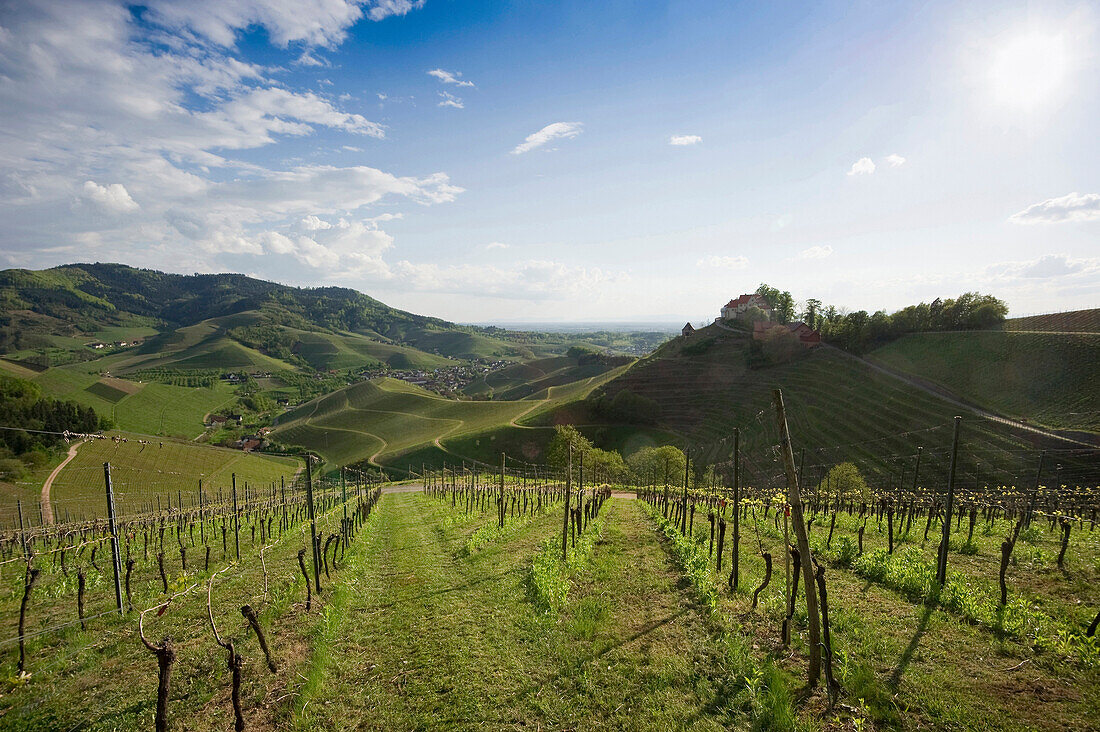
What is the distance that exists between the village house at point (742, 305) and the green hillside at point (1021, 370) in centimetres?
4368

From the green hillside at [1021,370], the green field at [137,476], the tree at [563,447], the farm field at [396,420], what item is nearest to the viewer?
the green hillside at [1021,370]

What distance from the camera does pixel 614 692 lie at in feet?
23.2

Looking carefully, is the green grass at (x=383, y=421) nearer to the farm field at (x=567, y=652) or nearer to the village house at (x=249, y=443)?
the village house at (x=249, y=443)

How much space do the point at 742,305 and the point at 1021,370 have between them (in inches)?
2523

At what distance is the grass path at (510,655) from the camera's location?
22.0 ft

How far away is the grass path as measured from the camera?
6.71 m

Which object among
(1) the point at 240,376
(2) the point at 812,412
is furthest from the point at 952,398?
(1) the point at 240,376

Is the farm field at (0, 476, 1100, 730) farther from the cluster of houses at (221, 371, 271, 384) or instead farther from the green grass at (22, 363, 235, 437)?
the cluster of houses at (221, 371, 271, 384)

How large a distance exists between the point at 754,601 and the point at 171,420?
14483 cm

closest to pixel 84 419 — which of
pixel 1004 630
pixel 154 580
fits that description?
pixel 154 580

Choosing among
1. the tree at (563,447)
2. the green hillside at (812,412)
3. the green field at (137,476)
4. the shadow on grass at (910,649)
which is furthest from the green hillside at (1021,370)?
the green field at (137,476)

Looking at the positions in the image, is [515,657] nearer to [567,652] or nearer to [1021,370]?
[567,652]

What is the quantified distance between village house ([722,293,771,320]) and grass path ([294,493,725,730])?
114 meters

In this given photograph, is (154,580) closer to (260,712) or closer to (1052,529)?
(260,712)
